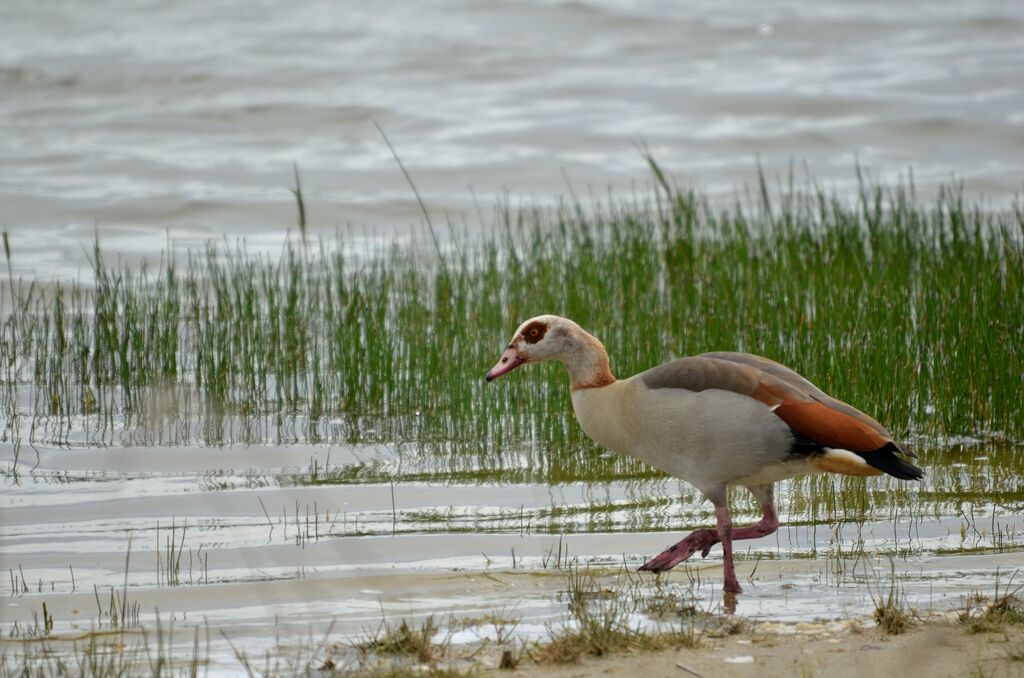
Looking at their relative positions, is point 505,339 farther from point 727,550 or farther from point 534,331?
point 727,550

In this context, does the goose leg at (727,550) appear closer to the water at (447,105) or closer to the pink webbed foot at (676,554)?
the pink webbed foot at (676,554)

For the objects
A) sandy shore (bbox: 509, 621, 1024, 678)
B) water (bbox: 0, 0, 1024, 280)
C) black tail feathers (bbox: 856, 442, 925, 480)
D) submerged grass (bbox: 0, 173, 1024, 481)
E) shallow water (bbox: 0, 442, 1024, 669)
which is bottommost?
sandy shore (bbox: 509, 621, 1024, 678)

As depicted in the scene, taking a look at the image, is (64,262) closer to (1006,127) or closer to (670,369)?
(670,369)

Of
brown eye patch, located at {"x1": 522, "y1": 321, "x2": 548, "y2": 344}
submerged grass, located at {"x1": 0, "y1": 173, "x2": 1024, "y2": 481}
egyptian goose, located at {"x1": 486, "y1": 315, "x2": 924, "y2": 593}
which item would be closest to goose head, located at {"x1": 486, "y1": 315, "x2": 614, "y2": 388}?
brown eye patch, located at {"x1": 522, "y1": 321, "x2": 548, "y2": 344}

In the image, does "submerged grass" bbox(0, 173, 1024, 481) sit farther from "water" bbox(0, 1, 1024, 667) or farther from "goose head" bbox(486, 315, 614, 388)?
"goose head" bbox(486, 315, 614, 388)

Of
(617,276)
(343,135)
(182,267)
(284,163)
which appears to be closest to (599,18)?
(343,135)

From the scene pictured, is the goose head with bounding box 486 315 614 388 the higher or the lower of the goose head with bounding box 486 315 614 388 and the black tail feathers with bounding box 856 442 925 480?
the higher

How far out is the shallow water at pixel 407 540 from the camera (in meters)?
5.95

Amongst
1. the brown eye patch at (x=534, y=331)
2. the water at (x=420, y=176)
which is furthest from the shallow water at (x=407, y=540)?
the brown eye patch at (x=534, y=331)

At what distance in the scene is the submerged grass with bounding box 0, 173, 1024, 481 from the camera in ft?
30.5

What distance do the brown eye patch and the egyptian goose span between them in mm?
597

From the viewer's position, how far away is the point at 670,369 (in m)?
6.43

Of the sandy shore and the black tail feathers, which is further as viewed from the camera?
the black tail feathers

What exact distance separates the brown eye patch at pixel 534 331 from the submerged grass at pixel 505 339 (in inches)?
69.2
